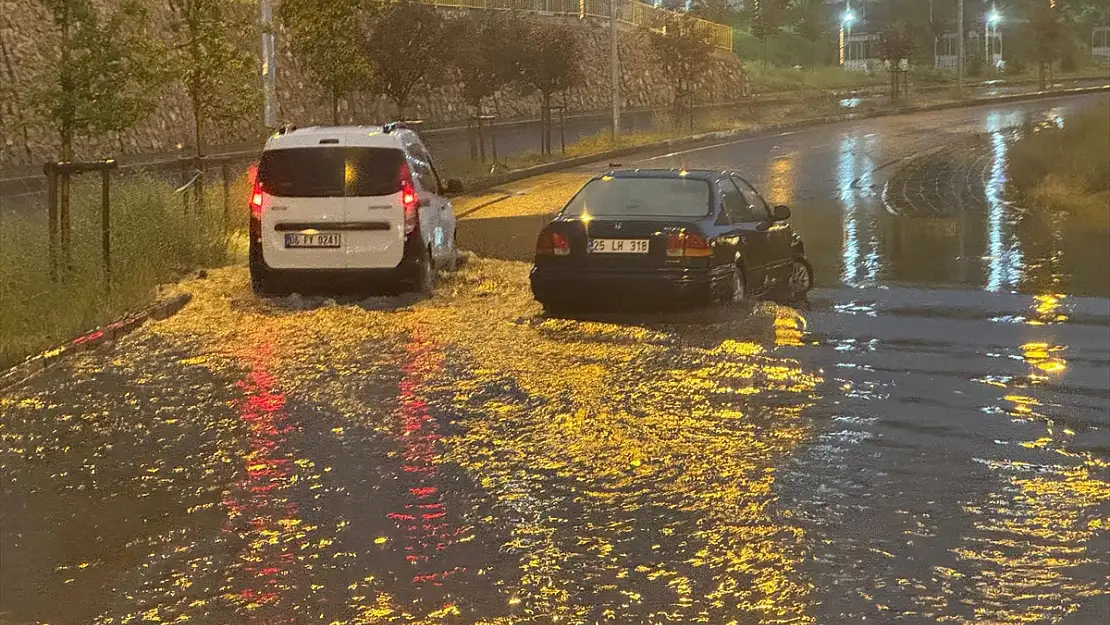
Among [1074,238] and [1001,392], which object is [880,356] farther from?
[1074,238]

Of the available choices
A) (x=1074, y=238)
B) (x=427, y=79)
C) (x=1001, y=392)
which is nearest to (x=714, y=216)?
(x=1001, y=392)

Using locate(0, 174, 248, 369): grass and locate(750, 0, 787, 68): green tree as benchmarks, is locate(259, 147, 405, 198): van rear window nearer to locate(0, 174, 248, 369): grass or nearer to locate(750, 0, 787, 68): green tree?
locate(0, 174, 248, 369): grass

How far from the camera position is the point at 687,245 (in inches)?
508

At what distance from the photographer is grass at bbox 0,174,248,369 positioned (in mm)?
12680

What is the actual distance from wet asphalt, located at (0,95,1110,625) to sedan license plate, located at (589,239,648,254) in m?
0.65

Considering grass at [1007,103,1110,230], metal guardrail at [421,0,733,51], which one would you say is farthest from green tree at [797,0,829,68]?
grass at [1007,103,1110,230]

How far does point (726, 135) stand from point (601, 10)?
97.1 ft

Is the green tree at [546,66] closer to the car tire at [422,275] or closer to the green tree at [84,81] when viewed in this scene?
the green tree at [84,81]

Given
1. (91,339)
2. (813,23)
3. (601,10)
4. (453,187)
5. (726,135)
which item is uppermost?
(813,23)

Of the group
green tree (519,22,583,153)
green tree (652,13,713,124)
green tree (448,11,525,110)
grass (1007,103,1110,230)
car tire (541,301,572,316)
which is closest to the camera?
car tire (541,301,572,316)

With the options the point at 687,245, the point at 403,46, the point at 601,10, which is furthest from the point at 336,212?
the point at 601,10

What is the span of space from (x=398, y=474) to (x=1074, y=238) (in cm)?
1435

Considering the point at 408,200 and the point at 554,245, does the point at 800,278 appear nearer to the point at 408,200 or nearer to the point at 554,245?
the point at 554,245

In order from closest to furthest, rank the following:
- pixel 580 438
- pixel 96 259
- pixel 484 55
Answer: pixel 580 438
pixel 96 259
pixel 484 55
